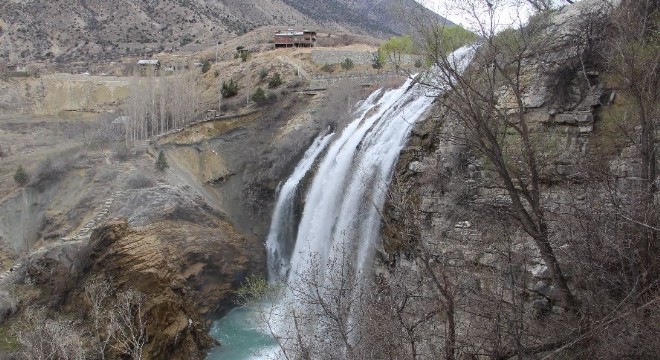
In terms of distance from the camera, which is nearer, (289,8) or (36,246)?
(36,246)

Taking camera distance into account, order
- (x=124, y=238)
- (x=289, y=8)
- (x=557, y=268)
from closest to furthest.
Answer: (x=557, y=268) < (x=124, y=238) < (x=289, y=8)

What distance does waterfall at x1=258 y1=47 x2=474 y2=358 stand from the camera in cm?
1758

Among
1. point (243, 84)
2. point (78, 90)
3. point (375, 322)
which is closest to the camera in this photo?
point (375, 322)

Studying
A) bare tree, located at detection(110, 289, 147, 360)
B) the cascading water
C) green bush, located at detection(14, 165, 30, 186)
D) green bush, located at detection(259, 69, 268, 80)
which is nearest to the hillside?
green bush, located at detection(259, 69, 268, 80)

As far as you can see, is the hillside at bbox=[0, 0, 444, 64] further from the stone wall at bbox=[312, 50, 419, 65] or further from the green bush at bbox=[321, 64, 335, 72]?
the green bush at bbox=[321, 64, 335, 72]

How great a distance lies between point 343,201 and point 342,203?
9cm

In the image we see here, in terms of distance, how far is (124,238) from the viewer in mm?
20969

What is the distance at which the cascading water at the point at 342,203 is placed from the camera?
17578mm

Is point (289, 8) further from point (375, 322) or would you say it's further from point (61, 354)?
point (375, 322)

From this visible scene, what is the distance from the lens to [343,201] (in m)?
20.3

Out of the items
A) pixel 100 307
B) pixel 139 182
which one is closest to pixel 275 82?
pixel 139 182

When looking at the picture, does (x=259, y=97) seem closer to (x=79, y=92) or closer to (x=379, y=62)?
(x=379, y=62)

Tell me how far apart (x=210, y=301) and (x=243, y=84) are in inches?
685

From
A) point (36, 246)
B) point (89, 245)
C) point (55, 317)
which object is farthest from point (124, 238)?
point (36, 246)
